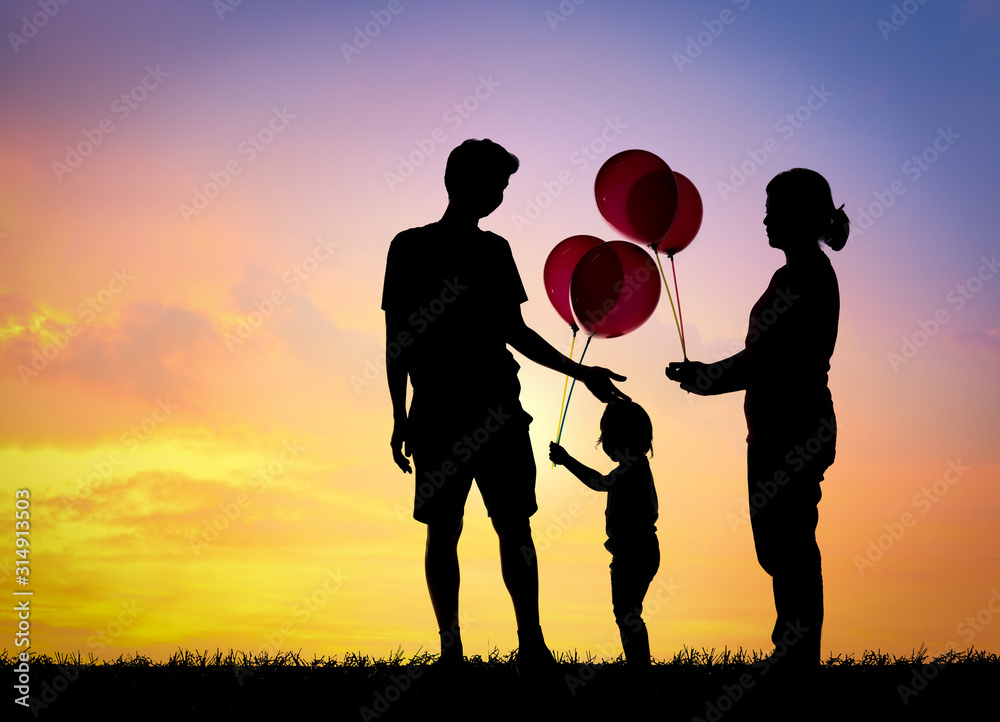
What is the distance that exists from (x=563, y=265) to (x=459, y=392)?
1678mm

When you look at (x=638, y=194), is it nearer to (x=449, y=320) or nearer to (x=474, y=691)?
(x=449, y=320)

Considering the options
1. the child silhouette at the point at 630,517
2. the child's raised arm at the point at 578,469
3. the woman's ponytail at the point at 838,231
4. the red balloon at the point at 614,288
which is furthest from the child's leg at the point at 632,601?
the woman's ponytail at the point at 838,231

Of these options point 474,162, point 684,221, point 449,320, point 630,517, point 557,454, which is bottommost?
point 630,517

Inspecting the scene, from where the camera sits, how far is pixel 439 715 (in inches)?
146

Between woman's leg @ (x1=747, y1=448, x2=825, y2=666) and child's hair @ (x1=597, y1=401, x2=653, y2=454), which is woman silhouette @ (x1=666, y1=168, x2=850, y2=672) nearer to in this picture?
woman's leg @ (x1=747, y1=448, x2=825, y2=666)

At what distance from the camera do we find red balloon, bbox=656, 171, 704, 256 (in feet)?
17.2

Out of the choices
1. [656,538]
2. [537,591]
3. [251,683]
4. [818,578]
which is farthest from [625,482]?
[251,683]

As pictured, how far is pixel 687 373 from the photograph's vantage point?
4.55 m

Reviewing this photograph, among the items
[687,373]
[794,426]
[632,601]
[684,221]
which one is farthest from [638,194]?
[632,601]

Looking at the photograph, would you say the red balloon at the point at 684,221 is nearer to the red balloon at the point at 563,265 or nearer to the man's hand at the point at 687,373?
the red balloon at the point at 563,265

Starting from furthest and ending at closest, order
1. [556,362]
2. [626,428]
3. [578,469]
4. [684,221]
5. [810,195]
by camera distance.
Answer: [684,221] → [578,469] → [626,428] → [556,362] → [810,195]

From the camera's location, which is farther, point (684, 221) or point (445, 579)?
point (684, 221)

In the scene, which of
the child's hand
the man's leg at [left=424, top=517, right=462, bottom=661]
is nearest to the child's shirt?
the child's hand

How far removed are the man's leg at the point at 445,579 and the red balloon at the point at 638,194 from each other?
2146 millimetres
